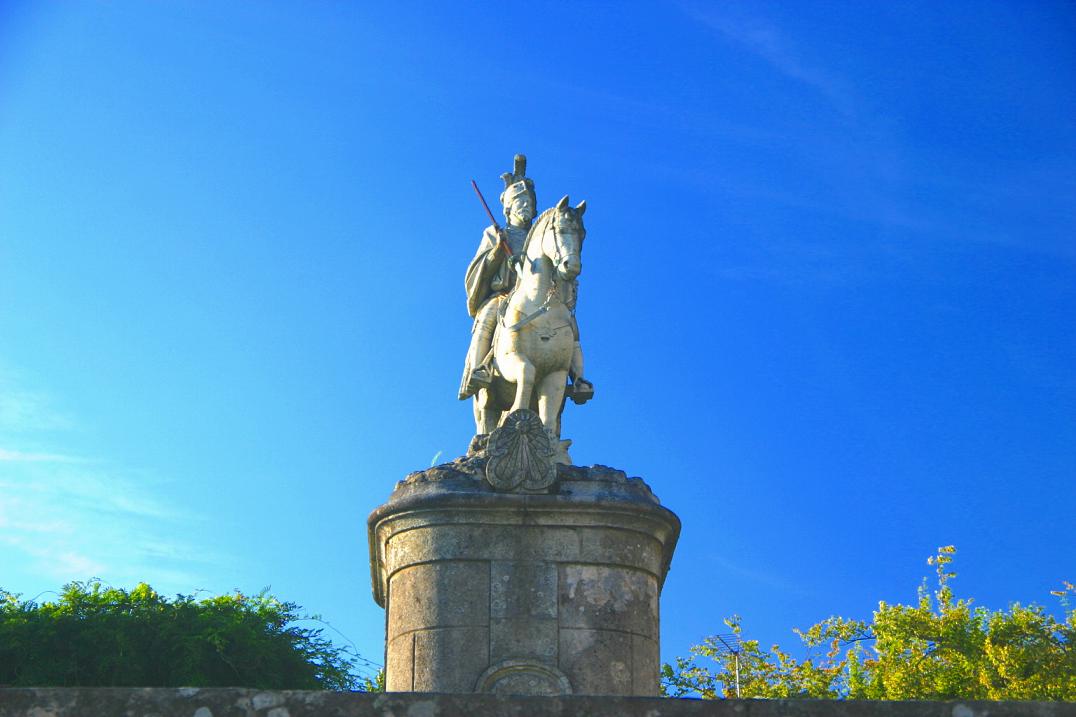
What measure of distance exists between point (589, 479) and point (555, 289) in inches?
94.7

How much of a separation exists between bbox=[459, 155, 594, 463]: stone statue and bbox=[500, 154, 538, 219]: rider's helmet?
0.97 m

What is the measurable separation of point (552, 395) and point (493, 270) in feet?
6.81

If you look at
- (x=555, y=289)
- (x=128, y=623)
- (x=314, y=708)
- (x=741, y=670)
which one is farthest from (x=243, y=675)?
(x=314, y=708)

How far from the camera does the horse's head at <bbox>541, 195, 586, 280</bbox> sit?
41.0 ft

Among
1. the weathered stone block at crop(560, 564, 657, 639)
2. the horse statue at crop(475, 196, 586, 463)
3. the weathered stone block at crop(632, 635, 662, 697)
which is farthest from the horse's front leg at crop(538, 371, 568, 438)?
the weathered stone block at crop(632, 635, 662, 697)

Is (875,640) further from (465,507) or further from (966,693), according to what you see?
(465,507)

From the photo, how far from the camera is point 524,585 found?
35.5ft

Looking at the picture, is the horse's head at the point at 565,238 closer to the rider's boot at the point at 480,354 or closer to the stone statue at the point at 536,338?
the stone statue at the point at 536,338

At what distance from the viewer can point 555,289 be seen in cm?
1306

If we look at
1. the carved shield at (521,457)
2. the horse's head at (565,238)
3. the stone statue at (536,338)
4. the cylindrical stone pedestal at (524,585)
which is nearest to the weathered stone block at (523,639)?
the cylindrical stone pedestal at (524,585)

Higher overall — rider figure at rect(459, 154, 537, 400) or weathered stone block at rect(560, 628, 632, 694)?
rider figure at rect(459, 154, 537, 400)

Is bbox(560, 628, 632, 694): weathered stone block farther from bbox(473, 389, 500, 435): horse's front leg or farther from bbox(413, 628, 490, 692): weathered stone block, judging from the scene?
bbox(473, 389, 500, 435): horse's front leg

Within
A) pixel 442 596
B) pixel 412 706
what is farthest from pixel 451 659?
pixel 412 706

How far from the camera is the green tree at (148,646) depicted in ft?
84.5
